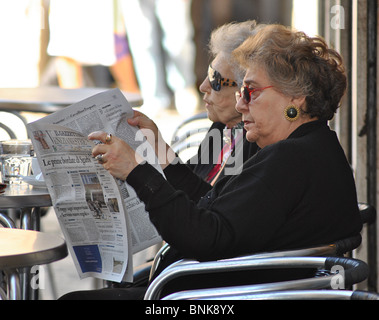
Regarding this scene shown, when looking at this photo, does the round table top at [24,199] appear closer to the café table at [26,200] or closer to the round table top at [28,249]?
the café table at [26,200]

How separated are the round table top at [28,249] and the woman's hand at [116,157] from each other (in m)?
0.22

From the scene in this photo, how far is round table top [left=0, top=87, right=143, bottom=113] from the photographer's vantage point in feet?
12.1

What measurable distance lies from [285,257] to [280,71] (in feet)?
1.68

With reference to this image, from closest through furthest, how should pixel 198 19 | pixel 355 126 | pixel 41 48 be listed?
pixel 355 126 < pixel 41 48 < pixel 198 19

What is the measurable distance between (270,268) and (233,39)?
107cm

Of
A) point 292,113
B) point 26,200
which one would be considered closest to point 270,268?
point 292,113

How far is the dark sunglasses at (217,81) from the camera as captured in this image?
2463mm

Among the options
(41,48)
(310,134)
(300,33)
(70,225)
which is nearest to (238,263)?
(310,134)

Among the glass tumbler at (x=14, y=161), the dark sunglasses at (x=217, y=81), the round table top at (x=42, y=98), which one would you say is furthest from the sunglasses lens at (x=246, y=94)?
the round table top at (x=42, y=98)

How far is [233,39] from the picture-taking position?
2.44m

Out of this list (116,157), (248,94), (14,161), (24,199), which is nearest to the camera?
(116,157)

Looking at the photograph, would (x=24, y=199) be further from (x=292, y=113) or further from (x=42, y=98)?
(x=42, y=98)

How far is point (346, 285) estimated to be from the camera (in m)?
1.41
